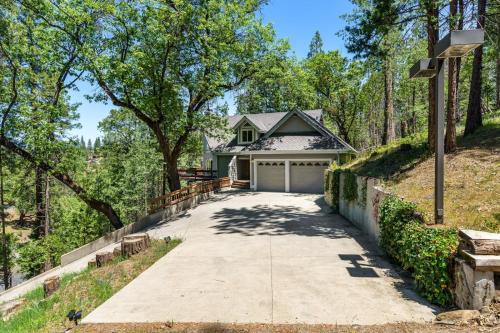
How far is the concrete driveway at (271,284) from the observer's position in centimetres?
Answer: 435

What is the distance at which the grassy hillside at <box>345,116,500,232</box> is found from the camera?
5680mm

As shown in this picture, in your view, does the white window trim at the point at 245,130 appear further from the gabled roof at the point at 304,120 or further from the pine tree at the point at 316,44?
the pine tree at the point at 316,44

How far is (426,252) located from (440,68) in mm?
3544

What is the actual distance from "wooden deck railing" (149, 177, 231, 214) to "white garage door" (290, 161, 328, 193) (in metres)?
5.58

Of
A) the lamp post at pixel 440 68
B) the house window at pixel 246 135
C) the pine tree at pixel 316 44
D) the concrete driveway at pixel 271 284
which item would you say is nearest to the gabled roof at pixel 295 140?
the house window at pixel 246 135

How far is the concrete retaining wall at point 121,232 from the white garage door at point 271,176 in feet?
24.3

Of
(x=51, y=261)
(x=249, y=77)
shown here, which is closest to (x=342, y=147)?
(x=249, y=77)

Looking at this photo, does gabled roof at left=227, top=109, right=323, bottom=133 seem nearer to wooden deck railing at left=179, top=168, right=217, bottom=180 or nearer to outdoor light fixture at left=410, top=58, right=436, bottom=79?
wooden deck railing at left=179, top=168, right=217, bottom=180

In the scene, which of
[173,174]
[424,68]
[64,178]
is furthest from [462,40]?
[64,178]

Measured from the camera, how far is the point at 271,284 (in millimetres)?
5441

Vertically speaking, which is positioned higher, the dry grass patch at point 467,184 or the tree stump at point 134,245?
the dry grass patch at point 467,184

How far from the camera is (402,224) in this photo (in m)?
5.90

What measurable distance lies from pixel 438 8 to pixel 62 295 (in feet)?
41.2

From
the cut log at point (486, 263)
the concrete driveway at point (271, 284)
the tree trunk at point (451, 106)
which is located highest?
the tree trunk at point (451, 106)
